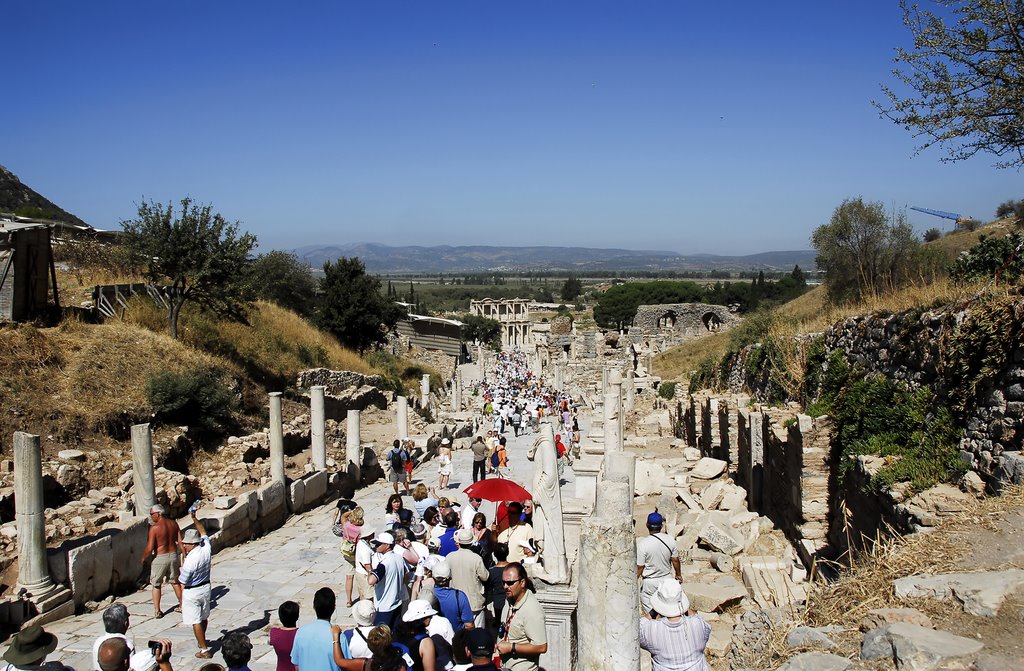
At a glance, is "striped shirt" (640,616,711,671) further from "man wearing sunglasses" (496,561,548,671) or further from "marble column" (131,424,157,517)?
"marble column" (131,424,157,517)

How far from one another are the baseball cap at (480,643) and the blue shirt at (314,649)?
1.17 meters

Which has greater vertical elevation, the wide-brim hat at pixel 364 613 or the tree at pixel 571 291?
the wide-brim hat at pixel 364 613

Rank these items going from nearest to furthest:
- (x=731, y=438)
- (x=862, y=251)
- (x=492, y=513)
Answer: (x=492, y=513)
(x=731, y=438)
(x=862, y=251)

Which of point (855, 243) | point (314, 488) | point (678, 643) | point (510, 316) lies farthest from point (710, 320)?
point (678, 643)

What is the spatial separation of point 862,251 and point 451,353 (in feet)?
111

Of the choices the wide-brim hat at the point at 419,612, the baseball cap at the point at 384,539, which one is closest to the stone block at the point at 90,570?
the baseball cap at the point at 384,539

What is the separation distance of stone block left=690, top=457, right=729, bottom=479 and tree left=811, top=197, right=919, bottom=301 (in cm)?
1806

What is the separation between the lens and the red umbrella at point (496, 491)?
11.3m

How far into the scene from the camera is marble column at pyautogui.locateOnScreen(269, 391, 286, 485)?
15.3 meters

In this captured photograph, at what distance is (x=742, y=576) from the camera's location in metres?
10.6

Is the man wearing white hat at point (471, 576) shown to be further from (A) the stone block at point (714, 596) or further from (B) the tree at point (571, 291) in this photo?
(B) the tree at point (571, 291)

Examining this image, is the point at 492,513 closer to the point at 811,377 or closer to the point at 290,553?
the point at 290,553

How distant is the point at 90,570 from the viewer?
988cm

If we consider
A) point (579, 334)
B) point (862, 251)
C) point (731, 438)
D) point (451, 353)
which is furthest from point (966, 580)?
point (579, 334)
